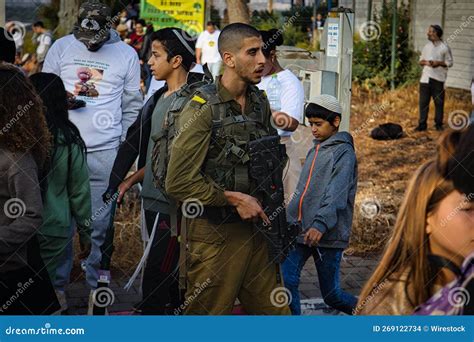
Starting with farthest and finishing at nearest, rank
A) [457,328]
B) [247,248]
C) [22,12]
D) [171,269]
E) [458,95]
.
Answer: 1. [22,12]
2. [458,95]
3. [171,269]
4. [247,248]
5. [457,328]

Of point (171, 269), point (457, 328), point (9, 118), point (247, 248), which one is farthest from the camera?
point (171, 269)

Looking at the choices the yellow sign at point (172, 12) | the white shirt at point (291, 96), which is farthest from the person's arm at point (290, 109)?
the yellow sign at point (172, 12)

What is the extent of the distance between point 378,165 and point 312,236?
611 cm

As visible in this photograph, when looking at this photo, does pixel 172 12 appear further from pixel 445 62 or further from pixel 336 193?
pixel 336 193

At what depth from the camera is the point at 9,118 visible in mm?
4160

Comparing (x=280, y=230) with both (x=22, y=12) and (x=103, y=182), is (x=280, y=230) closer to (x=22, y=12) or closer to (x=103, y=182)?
(x=103, y=182)

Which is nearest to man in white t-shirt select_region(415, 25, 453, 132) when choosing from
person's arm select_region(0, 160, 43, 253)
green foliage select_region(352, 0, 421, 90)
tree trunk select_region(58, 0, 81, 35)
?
green foliage select_region(352, 0, 421, 90)

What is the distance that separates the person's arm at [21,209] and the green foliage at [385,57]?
13319 mm

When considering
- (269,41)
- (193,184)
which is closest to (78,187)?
(193,184)

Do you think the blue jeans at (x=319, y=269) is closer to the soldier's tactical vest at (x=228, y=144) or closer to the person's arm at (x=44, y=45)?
the soldier's tactical vest at (x=228, y=144)

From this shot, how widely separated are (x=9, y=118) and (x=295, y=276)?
2160 mm

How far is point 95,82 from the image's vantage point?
6.50 meters

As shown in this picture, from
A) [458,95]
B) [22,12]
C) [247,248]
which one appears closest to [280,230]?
[247,248]

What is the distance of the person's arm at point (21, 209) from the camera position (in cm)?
411
